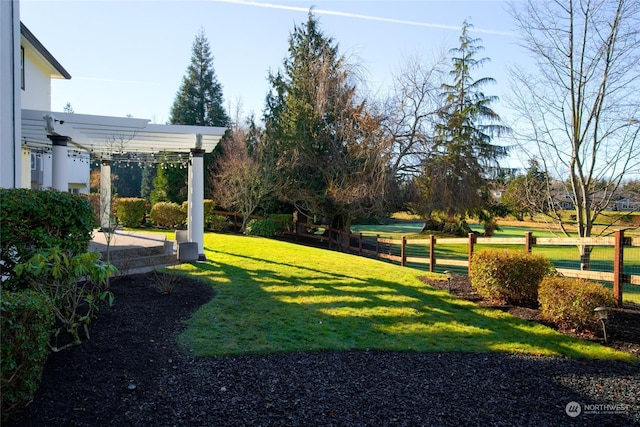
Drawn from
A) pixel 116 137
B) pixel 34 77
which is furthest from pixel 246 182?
pixel 116 137

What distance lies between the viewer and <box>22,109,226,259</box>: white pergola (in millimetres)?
8141

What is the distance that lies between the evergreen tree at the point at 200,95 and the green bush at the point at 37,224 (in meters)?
30.6

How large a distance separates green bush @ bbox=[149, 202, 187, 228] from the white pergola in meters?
8.19

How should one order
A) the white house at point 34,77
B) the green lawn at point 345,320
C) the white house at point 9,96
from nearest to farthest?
1. the green lawn at point 345,320
2. the white house at point 9,96
3. the white house at point 34,77

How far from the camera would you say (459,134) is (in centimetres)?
1661

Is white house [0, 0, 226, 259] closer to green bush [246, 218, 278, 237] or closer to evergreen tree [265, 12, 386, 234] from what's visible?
green bush [246, 218, 278, 237]

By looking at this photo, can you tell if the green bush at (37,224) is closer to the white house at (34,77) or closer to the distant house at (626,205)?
the white house at (34,77)

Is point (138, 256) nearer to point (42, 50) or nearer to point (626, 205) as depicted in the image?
point (42, 50)

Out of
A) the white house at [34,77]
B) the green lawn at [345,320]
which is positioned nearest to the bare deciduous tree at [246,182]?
the white house at [34,77]

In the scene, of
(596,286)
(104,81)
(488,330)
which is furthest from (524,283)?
(104,81)

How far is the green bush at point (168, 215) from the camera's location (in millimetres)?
20016

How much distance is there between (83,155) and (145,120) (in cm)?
875

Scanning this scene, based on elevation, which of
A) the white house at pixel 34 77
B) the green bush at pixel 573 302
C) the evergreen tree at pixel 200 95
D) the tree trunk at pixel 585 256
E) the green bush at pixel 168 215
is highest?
the evergreen tree at pixel 200 95

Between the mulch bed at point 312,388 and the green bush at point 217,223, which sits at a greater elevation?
the green bush at point 217,223
